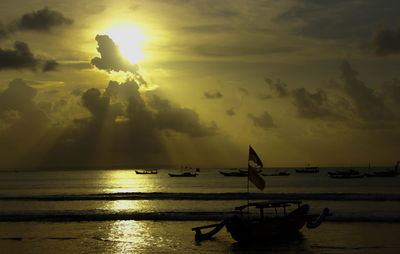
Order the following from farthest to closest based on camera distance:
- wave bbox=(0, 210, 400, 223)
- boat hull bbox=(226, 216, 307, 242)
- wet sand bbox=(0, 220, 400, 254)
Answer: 1. wave bbox=(0, 210, 400, 223)
2. boat hull bbox=(226, 216, 307, 242)
3. wet sand bbox=(0, 220, 400, 254)

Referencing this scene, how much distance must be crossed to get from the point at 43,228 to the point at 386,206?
115ft

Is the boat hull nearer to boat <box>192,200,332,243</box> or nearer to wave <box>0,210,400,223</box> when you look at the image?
Answer: boat <box>192,200,332,243</box>

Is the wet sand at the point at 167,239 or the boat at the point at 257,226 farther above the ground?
the boat at the point at 257,226

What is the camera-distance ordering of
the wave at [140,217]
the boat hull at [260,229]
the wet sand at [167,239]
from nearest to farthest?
the wet sand at [167,239] → the boat hull at [260,229] → the wave at [140,217]

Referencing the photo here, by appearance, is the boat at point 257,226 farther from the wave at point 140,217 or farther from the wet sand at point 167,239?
the wave at point 140,217

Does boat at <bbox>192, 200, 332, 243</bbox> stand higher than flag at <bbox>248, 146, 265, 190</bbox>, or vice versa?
flag at <bbox>248, 146, 265, 190</bbox>

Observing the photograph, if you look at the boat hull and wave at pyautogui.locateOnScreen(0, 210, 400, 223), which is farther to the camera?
wave at pyautogui.locateOnScreen(0, 210, 400, 223)

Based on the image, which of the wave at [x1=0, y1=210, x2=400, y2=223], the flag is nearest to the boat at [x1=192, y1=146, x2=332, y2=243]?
the flag

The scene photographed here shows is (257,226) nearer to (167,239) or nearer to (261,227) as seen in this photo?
(261,227)

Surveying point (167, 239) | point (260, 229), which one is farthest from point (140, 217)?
point (260, 229)

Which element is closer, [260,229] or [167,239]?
[260,229]

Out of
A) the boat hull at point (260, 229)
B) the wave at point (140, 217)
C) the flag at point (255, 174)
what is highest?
the flag at point (255, 174)

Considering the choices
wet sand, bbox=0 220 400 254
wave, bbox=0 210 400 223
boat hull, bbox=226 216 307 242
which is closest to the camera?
wet sand, bbox=0 220 400 254

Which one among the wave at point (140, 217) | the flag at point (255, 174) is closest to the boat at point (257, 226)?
the flag at point (255, 174)
